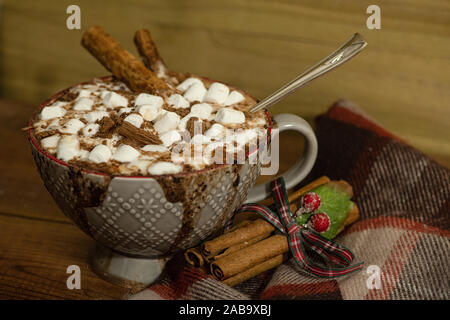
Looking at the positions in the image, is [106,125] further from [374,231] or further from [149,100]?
[374,231]

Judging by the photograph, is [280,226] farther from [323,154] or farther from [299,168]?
[323,154]

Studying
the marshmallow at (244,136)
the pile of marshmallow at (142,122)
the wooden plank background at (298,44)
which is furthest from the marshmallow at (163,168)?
the wooden plank background at (298,44)

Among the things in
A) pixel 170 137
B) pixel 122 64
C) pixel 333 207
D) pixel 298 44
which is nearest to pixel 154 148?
pixel 170 137

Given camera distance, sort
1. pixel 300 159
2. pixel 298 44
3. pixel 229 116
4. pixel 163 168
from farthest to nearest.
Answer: pixel 298 44
pixel 300 159
pixel 229 116
pixel 163 168

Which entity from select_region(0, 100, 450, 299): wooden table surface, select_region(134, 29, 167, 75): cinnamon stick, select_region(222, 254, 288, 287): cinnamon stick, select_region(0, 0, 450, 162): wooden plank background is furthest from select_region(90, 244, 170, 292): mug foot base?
select_region(0, 0, 450, 162): wooden plank background

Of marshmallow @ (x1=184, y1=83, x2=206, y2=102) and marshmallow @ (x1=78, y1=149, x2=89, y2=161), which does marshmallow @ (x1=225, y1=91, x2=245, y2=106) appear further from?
marshmallow @ (x1=78, y1=149, x2=89, y2=161)
